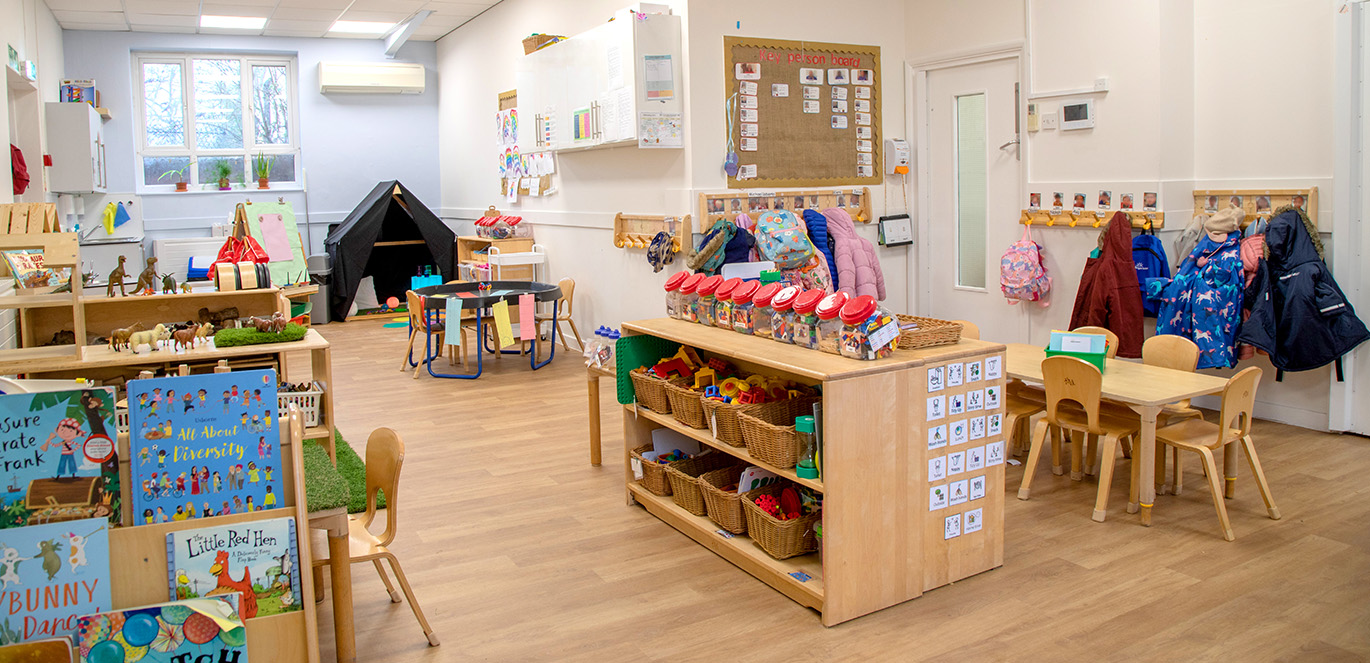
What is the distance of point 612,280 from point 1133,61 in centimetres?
403

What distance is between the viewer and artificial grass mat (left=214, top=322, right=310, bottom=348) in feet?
12.6

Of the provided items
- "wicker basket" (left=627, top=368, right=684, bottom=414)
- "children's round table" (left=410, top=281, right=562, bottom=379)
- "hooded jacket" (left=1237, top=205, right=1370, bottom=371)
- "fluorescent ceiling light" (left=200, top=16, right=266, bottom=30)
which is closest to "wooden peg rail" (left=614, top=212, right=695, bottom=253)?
"children's round table" (left=410, top=281, right=562, bottom=379)

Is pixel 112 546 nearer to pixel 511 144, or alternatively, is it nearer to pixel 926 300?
pixel 926 300

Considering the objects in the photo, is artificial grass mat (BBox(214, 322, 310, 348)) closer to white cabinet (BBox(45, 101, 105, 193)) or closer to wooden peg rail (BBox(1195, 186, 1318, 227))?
wooden peg rail (BBox(1195, 186, 1318, 227))

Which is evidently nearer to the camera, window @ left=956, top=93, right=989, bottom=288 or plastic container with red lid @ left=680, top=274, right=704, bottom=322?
plastic container with red lid @ left=680, top=274, right=704, bottom=322

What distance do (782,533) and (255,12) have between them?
871cm

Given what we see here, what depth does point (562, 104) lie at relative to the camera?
25.3ft

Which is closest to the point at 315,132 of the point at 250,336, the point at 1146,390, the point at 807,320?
the point at 250,336

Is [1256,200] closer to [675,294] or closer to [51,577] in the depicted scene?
[675,294]

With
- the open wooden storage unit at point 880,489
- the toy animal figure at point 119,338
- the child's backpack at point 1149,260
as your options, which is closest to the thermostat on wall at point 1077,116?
the child's backpack at point 1149,260

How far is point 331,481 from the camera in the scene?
9.75 feet

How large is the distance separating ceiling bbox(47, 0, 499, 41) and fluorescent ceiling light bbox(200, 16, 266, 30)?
77 mm

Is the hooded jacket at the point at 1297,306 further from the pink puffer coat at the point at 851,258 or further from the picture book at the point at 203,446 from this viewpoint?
the picture book at the point at 203,446

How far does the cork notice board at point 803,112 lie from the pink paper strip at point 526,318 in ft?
6.16
